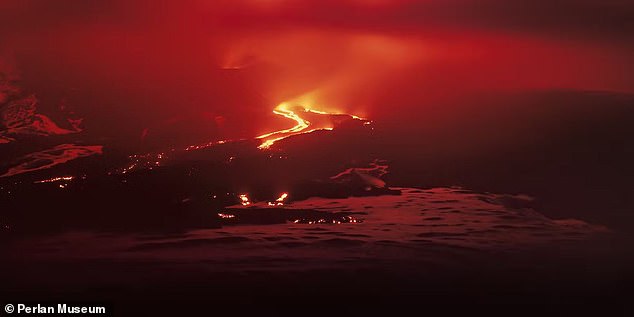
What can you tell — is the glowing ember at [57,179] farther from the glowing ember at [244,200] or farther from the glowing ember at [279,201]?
the glowing ember at [279,201]

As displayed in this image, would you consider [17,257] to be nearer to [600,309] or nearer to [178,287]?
[178,287]

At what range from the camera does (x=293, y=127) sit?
34812 millimetres

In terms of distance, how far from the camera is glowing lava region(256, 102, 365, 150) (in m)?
32.8

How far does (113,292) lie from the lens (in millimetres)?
18281

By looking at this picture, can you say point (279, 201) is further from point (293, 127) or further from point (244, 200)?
point (293, 127)

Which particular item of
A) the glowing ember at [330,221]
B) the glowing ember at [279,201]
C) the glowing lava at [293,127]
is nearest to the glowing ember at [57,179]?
the glowing ember at [279,201]

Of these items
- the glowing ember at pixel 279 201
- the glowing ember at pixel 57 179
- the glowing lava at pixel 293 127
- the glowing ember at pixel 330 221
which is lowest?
the glowing ember at pixel 330 221

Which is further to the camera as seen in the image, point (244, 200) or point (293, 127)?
point (293, 127)

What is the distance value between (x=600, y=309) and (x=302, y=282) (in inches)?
227

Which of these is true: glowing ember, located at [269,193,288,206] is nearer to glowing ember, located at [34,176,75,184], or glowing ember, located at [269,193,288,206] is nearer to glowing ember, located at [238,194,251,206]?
glowing ember, located at [238,194,251,206]

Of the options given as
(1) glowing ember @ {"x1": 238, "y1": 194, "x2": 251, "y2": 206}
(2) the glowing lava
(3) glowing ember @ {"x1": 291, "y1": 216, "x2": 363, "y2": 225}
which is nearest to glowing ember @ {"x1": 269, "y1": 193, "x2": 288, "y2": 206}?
(1) glowing ember @ {"x1": 238, "y1": 194, "x2": 251, "y2": 206}

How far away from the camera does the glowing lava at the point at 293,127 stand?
108 feet

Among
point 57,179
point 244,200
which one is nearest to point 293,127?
point 244,200

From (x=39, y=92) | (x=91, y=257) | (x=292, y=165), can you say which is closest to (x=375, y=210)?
(x=292, y=165)
